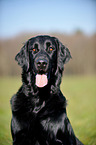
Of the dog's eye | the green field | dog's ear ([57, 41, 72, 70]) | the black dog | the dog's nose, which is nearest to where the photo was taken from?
the black dog

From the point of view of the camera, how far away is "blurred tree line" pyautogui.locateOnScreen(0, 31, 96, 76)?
41.4m

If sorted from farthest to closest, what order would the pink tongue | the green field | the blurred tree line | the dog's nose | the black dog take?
the blurred tree line
the green field
the pink tongue
the dog's nose
the black dog

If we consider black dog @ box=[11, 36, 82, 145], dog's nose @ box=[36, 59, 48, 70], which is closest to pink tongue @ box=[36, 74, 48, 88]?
black dog @ box=[11, 36, 82, 145]

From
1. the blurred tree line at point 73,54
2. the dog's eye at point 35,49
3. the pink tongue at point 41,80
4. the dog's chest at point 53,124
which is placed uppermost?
the dog's eye at point 35,49

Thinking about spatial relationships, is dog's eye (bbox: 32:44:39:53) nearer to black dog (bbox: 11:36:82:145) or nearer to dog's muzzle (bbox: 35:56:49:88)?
black dog (bbox: 11:36:82:145)

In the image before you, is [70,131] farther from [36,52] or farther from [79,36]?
[79,36]

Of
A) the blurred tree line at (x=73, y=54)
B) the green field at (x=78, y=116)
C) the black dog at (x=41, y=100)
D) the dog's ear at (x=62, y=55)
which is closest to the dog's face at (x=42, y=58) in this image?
the black dog at (x=41, y=100)

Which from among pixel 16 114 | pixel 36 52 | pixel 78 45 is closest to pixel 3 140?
pixel 16 114

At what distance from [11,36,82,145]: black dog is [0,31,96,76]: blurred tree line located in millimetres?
37628

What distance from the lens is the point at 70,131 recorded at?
3396 millimetres

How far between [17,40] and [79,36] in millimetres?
15058

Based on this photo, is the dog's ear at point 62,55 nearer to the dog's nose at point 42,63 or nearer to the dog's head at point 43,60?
the dog's head at point 43,60

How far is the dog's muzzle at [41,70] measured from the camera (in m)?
3.35

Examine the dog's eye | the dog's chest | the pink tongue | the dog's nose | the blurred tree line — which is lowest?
the blurred tree line
